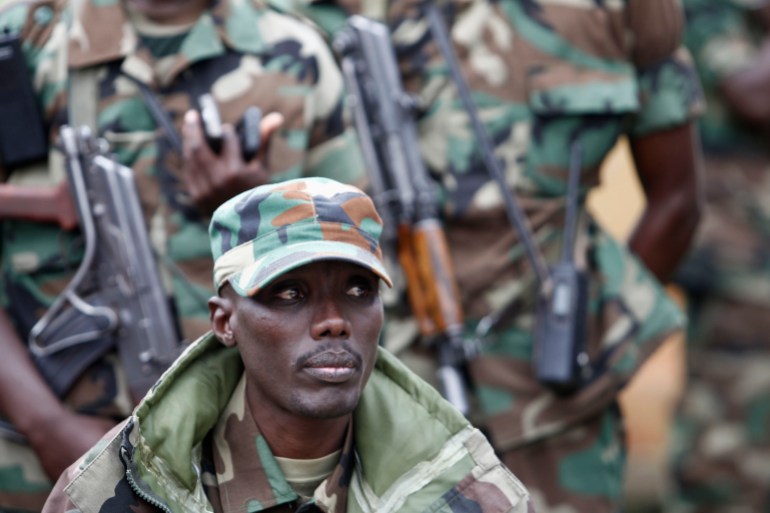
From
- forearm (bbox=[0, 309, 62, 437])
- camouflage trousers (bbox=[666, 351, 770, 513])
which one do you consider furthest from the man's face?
camouflage trousers (bbox=[666, 351, 770, 513])

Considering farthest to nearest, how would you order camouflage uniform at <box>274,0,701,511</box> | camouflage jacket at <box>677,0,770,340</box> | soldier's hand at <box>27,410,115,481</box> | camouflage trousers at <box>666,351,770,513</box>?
camouflage trousers at <box>666,351,770,513</box>, camouflage jacket at <box>677,0,770,340</box>, camouflage uniform at <box>274,0,701,511</box>, soldier's hand at <box>27,410,115,481</box>

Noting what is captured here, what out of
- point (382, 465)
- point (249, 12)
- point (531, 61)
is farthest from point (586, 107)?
point (382, 465)

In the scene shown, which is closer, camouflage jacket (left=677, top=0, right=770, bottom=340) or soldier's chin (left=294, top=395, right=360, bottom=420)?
soldier's chin (left=294, top=395, right=360, bottom=420)

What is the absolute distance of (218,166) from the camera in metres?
4.78

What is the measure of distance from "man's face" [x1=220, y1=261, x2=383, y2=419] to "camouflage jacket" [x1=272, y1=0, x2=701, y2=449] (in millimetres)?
1765

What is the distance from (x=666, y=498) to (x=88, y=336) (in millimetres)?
3019

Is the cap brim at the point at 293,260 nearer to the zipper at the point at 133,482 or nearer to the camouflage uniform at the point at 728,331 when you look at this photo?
the zipper at the point at 133,482

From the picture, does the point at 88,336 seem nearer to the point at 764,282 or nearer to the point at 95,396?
the point at 95,396

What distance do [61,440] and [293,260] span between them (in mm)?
1413

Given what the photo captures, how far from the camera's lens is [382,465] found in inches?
149

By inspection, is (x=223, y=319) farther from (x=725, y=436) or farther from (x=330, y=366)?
(x=725, y=436)

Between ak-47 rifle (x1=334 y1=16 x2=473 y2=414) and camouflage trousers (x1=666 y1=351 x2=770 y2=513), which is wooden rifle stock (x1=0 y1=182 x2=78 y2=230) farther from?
camouflage trousers (x1=666 y1=351 x2=770 y2=513)

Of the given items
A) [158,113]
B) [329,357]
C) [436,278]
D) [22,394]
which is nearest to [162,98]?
[158,113]

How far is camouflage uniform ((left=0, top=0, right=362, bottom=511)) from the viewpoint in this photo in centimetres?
487
